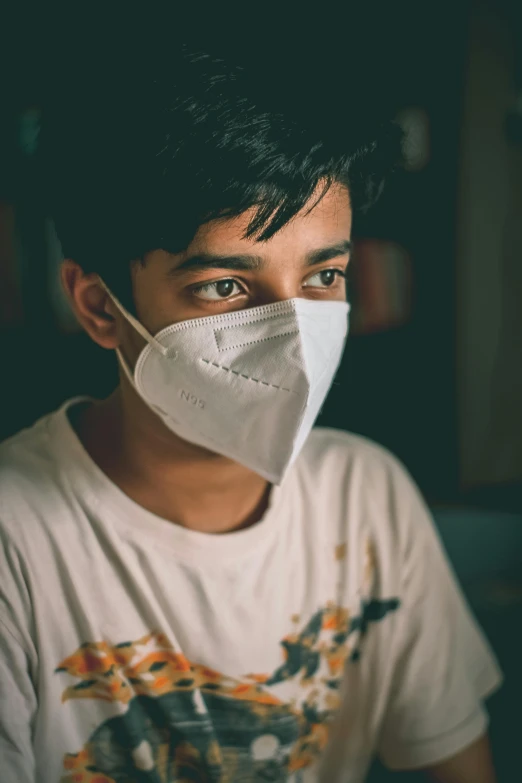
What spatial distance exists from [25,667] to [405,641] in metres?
0.59

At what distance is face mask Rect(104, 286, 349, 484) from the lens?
85cm

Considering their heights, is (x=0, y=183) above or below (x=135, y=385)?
above

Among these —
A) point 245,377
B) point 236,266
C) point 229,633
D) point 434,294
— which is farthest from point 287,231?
point 434,294

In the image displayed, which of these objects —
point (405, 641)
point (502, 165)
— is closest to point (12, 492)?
point (405, 641)

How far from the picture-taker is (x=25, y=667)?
2.88ft

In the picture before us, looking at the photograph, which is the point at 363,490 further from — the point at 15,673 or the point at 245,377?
the point at 15,673

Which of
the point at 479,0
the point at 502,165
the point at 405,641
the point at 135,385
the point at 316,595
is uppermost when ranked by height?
→ the point at 479,0

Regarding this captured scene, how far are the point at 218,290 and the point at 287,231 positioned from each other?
116 mm

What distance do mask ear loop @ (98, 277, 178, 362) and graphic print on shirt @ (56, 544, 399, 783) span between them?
0.40 m

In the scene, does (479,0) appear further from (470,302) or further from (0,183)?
(0,183)

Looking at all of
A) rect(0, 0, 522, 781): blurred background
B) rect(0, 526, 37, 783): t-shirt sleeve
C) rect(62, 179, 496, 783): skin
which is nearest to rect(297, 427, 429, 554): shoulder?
rect(62, 179, 496, 783): skin

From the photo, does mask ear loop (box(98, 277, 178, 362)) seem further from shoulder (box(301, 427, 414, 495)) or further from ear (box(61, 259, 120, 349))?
shoulder (box(301, 427, 414, 495))

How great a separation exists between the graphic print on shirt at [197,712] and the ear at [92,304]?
1.41ft

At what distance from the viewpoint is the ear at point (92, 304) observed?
3.10 ft
